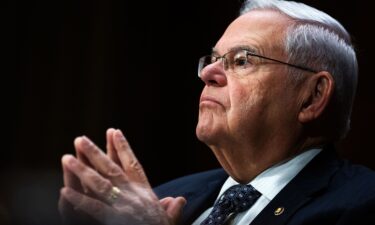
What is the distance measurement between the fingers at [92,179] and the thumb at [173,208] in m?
0.22

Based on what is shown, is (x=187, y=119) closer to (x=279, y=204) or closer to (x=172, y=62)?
(x=172, y=62)

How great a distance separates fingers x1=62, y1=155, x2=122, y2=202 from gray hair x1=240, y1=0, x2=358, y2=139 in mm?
657

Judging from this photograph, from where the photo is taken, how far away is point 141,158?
168 centimetres

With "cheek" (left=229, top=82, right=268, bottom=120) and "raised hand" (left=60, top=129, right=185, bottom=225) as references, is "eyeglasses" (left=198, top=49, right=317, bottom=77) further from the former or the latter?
"raised hand" (left=60, top=129, right=185, bottom=225)

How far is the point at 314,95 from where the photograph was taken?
1625 mm

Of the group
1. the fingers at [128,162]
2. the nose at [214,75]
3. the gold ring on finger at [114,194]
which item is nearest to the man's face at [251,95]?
the nose at [214,75]

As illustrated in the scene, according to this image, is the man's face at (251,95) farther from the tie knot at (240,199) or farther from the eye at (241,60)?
the tie knot at (240,199)

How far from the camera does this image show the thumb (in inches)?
54.9

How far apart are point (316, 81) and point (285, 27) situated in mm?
173

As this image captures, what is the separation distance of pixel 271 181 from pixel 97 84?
0.53 metres

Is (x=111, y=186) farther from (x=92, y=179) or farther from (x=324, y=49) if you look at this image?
(x=324, y=49)

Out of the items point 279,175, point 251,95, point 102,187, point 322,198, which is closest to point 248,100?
point 251,95

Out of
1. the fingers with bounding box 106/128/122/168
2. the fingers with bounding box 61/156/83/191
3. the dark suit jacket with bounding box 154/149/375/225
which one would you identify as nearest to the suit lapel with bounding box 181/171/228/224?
the dark suit jacket with bounding box 154/149/375/225

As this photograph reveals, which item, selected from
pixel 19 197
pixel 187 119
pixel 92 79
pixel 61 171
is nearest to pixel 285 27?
pixel 187 119
